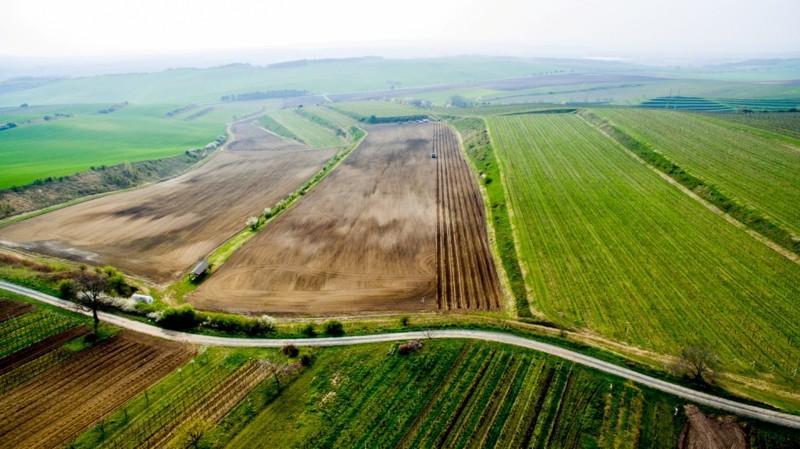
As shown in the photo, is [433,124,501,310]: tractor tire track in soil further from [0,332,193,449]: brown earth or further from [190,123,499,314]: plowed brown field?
[0,332,193,449]: brown earth

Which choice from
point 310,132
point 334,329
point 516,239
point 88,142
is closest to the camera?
point 334,329

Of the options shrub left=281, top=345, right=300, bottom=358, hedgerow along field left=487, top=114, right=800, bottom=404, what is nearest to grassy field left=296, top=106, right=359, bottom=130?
hedgerow along field left=487, top=114, right=800, bottom=404

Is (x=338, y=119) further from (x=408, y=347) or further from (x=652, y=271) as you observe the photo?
(x=408, y=347)

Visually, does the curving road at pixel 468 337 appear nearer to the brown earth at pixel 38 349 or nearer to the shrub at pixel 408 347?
the shrub at pixel 408 347

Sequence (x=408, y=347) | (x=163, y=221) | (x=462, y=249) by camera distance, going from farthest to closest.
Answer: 1. (x=163, y=221)
2. (x=462, y=249)
3. (x=408, y=347)

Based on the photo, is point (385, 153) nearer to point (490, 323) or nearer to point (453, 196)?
point (453, 196)

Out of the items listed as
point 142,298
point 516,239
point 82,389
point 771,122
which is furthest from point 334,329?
point 771,122
